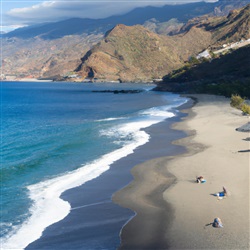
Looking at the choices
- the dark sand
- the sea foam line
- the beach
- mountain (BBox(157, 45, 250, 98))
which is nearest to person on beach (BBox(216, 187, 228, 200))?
the beach

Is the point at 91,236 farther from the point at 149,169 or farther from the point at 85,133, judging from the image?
the point at 85,133

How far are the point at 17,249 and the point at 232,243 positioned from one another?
6.12 metres

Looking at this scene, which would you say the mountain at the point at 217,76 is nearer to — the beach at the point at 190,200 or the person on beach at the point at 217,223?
the beach at the point at 190,200

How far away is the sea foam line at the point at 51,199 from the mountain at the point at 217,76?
48.0 m

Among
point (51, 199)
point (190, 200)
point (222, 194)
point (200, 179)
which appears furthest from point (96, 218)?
point (200, 179)

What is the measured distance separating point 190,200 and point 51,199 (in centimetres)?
550

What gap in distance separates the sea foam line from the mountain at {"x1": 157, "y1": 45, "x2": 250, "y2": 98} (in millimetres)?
48039

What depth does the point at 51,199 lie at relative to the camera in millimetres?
15609

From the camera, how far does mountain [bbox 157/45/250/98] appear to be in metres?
77.4

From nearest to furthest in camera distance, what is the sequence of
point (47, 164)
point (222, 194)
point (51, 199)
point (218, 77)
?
point (222, 194) < point (51, 199) < point (47, 164) < point (218, 77)

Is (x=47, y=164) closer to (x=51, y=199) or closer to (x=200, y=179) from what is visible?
(x=51, y=199)

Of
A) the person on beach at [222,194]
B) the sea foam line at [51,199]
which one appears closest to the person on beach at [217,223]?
the person on beach at [222,194]

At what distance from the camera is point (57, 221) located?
523 inches

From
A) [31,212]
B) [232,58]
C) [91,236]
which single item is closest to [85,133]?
[31,212]
